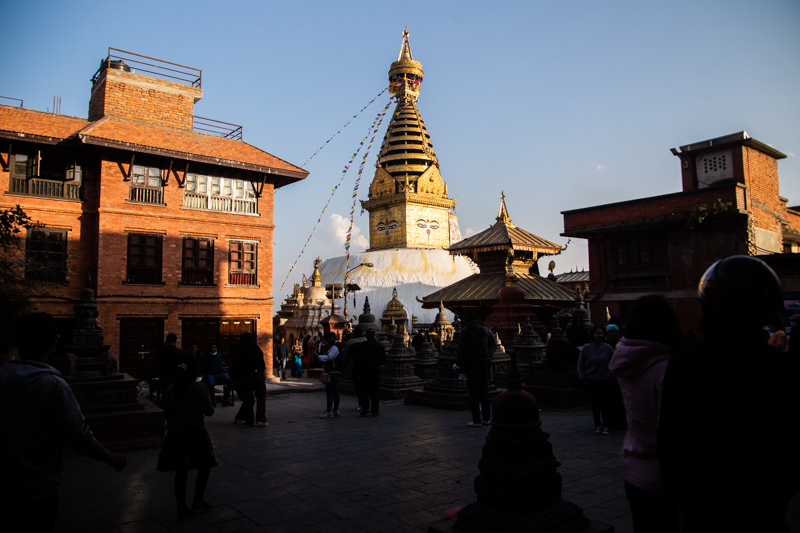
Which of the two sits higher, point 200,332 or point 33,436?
point 200,332

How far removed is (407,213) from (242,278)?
24896 mm

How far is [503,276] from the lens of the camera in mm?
24344

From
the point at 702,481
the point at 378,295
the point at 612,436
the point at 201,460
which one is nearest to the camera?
the point at 702,481

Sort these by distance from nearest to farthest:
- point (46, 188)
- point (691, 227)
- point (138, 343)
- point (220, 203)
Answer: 1. point (46, 188)
2. point (138, 343)
3. point (220, 203)
4. point (691, 227)

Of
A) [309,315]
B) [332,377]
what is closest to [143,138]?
[309,315]

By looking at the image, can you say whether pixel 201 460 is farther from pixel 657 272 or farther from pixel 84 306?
pixel 657 272

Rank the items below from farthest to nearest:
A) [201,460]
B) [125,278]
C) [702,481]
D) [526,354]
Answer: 1. [125,278]
2. [526,354]
3. [201,460]
4. [702,481]

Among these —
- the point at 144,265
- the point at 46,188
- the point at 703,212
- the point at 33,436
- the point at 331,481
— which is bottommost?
the point at 331,481

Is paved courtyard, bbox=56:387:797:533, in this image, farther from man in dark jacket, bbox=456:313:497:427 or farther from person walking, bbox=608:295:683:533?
person walking, bbox=608:295:683:533

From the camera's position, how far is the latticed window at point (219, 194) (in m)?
21.1

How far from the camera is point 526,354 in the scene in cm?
1363

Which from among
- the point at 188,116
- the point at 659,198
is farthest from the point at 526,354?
the point at 188,116

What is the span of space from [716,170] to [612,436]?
62.9 ft

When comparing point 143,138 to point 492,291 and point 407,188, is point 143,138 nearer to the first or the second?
point 492,291
